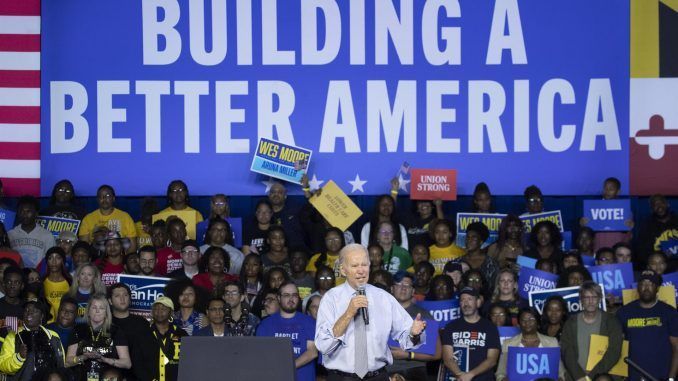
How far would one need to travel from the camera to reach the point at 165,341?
37.1 feet

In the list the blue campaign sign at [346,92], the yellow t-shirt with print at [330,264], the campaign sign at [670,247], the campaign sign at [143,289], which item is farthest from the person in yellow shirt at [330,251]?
the campaign sign at [670,247]

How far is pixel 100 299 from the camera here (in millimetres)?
11266

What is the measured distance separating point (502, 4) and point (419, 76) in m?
1.15

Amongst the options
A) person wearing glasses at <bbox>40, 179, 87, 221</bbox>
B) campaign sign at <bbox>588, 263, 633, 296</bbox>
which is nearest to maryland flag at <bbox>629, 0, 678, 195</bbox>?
campaign sign at <bbox>588, 263, 633, 296</bbox>

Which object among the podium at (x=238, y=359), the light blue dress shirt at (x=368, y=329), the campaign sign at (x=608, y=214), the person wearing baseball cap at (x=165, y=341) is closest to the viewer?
the podium at (x=238, y=359)

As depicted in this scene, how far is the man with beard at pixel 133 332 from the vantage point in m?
11.3

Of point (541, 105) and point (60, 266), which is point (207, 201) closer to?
point (60, 266)

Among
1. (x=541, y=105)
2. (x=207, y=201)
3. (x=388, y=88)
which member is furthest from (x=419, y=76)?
(x=207, y=201)

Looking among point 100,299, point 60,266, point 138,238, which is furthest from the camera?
point 138,238

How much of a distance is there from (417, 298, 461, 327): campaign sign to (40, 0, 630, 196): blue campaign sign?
9.14ft

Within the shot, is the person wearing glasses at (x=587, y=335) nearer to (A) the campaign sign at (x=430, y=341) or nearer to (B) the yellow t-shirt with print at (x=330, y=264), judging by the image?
(A) the campaign sign at (x=430, y=341)

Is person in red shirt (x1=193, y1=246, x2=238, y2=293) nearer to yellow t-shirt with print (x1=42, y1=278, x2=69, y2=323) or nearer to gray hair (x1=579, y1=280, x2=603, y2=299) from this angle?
yellow t-shirt with print (x1=42, y1=278, x2=69, y2=323)

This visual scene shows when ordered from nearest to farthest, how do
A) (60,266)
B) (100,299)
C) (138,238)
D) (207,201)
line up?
(100,299), (60,266), (138,238), (207,201)

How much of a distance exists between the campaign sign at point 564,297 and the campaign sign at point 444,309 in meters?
0.64
